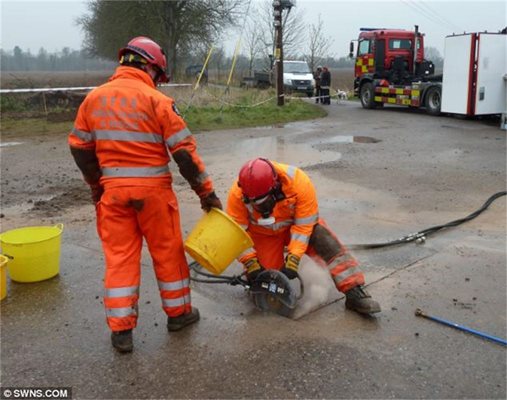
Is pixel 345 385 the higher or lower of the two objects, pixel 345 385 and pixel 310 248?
the lower

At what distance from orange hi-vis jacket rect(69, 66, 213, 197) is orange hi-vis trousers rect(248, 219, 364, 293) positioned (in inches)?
41.1

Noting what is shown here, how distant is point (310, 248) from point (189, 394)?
58.8 inches

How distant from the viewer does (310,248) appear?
3.90m

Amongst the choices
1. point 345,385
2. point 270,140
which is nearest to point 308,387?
point 345,385

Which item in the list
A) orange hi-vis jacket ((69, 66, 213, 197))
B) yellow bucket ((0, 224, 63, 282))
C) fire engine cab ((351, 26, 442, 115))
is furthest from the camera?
fire engine cab ((351, 26, 442, 115))

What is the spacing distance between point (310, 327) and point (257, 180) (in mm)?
1036

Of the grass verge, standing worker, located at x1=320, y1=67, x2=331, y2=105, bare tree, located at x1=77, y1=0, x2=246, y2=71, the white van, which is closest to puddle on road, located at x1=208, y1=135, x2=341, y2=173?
the grass verge

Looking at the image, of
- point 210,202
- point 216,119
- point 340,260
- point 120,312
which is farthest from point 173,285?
point 216,119

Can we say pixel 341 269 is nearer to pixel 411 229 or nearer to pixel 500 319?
pixel 500 319

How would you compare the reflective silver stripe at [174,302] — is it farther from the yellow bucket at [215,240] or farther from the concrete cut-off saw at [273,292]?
the concrete cut-off saw at [273,292]

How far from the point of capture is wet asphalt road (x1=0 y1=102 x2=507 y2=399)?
291cm

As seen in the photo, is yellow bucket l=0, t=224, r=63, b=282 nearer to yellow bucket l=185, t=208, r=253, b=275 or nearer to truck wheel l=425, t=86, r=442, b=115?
yellow bucket l=185, t=208, r=253, b=275

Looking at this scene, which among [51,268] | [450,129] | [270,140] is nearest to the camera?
[51,268]

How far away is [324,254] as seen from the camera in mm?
3826
